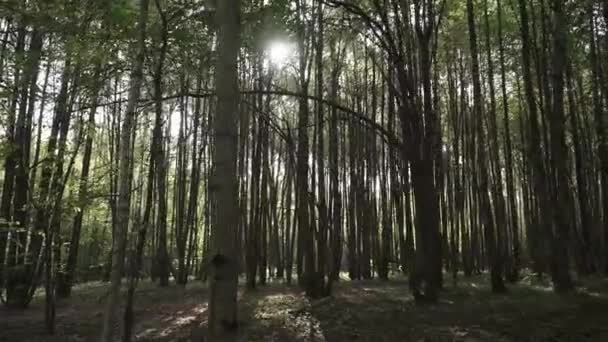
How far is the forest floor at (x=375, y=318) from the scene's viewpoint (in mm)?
6059

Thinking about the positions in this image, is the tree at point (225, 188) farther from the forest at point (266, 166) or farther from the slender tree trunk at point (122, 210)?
the slender tree trunk at point (122, 210)

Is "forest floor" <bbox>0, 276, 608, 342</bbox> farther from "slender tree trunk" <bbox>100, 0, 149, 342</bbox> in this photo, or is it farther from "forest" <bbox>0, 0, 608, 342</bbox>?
"slender tree trunk" <bbox>100, 0, 149, 342</bbox>

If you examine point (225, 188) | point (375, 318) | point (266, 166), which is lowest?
point (375, 318)

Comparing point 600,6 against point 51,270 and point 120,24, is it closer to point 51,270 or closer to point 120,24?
point 120,24

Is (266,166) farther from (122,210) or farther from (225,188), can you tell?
(225,188)

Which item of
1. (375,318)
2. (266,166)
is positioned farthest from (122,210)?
(266,166)

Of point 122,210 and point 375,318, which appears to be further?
point 375,318

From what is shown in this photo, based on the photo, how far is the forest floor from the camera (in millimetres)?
6059

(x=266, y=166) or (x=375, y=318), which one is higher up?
(x=266, y=166)

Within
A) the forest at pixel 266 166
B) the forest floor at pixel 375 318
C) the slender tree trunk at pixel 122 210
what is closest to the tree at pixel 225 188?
the forest at pixel 266 166

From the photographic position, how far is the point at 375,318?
282 inches

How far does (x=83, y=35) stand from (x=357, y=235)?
11338 mm

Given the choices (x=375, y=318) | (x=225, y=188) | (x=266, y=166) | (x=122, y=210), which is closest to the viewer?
(x=225, y=188)

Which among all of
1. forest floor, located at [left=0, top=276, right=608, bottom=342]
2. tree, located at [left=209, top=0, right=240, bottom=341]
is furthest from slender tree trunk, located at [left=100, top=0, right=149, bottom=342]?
tree, located at [left=209, top=0, right=240, bottom=341]
